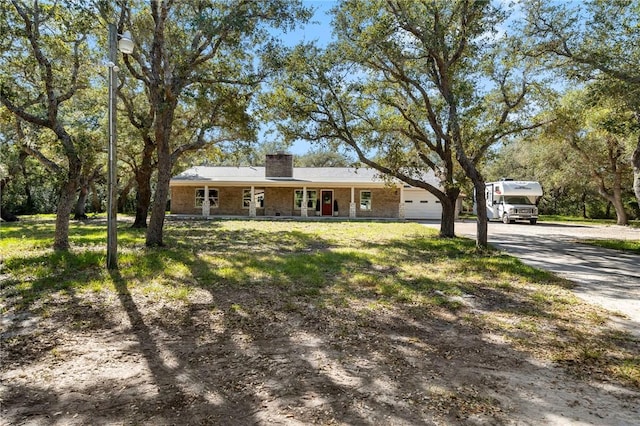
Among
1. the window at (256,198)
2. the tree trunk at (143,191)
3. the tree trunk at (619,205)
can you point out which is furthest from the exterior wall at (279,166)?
the tree trunk at (619,205)

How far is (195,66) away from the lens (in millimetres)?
10625

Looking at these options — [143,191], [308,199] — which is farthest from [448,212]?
[308,199]

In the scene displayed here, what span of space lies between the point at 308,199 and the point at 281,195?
1.90m

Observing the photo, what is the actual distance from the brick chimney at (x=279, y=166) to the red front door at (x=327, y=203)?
2.88 m

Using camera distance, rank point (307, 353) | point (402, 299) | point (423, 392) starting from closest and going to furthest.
Answer: point (423, 392), point (307, 353), point (402, 299)

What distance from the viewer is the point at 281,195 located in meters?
26.7

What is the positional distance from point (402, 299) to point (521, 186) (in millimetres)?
21455

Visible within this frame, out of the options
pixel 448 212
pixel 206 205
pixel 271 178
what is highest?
pixel 271 178

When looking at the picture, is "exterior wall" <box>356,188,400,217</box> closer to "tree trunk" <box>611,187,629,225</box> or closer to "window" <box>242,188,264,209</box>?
"window" <box>242,188,264,209</box>

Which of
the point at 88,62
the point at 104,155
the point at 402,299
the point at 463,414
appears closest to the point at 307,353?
the point at 463,414

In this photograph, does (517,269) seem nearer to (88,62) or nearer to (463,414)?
(463,414)

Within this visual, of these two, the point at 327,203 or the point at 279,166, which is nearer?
the point at 327,203

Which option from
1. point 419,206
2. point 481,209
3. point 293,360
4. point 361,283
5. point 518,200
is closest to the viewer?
point 293,360

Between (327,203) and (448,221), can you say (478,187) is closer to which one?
(448,221)
